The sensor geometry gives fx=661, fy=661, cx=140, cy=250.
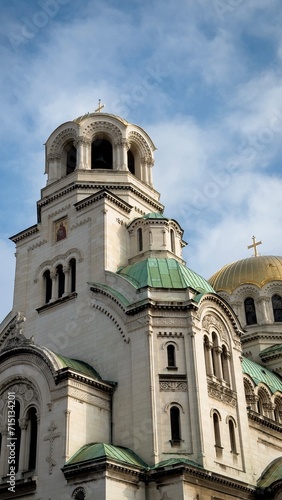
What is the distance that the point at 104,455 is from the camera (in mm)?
24078

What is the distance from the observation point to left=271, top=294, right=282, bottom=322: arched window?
46.5 meters

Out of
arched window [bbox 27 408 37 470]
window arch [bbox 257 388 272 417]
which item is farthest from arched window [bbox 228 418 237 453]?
arched window [bbox 27 408 37 470]

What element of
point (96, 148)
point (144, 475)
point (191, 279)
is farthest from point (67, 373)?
point (96, 148)

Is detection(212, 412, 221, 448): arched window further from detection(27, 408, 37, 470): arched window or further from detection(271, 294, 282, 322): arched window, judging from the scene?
detection(271, 294, 282, 322): arched window

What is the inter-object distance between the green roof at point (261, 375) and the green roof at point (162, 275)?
759cm

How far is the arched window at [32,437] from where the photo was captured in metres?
27.4

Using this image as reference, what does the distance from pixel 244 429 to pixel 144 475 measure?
652 cm

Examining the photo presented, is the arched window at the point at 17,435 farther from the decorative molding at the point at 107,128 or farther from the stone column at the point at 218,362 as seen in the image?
the decorative molding at the point at 107,128

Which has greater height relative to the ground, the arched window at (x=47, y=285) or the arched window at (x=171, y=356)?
the arched window at (x=47, y=285)

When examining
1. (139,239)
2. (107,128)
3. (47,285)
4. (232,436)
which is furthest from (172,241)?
(232,436)

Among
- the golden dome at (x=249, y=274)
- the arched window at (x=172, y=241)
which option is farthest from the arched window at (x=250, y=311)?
the arched window at (x=172, y=241)

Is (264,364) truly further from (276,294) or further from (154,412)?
(154,412)

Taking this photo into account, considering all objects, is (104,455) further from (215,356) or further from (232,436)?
(215,356)

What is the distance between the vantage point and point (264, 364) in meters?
43.1
